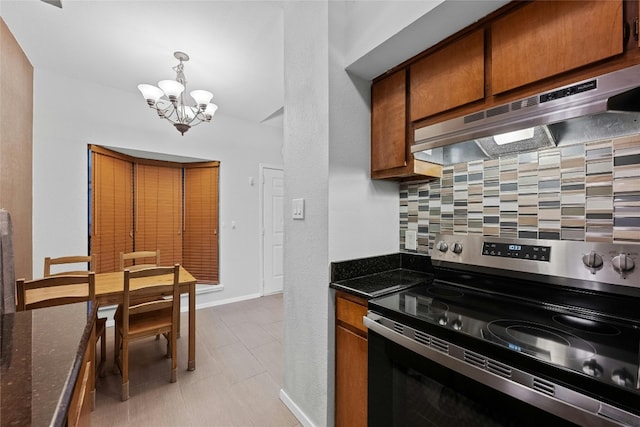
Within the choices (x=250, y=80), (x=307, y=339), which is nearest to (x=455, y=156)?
(x=307, y=339)

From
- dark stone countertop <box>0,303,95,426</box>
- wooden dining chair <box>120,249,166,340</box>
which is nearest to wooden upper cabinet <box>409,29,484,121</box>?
dark stone countertop <box>0,303,95,426</box>

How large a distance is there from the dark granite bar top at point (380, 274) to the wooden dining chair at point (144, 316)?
1.33 meters

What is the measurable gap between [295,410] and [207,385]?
0.77 m

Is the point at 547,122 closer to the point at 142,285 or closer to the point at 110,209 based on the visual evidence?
the point at 142,285

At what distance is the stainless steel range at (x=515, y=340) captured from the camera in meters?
0.64

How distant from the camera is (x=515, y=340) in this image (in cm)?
79

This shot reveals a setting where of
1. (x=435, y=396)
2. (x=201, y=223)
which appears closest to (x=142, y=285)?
(x=201, y=223)

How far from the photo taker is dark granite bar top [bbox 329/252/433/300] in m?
1.29

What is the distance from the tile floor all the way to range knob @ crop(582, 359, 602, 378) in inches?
60.5

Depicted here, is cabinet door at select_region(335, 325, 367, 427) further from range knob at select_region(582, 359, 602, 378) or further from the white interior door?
the white interior door

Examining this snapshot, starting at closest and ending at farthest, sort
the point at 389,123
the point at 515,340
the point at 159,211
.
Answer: the point at 515,340
the point at 389,123
the point at 159,211

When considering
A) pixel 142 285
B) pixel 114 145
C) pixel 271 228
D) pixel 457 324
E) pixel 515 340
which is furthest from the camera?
pixel 271 228

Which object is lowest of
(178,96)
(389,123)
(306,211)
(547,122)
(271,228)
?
(271,228)

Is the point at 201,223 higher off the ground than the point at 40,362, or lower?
higher
